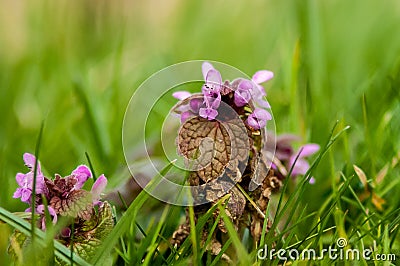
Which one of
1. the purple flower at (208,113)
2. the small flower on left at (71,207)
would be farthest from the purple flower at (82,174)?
the purple flower at (208,113)

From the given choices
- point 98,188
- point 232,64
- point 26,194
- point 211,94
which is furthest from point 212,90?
point 232,64

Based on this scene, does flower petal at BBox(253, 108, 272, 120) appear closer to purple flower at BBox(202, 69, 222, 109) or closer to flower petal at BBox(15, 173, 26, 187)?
purple flower at BBox(202, 69, 222, 109)

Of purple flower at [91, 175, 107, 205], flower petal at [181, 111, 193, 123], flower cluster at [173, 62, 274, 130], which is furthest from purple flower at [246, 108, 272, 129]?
purple flower at [91, 175, 107, 205]

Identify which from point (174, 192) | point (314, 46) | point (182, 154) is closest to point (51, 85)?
point (314, 46)

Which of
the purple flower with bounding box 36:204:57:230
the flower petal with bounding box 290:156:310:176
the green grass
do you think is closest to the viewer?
the purple flower with bounding box 36:204:57:230

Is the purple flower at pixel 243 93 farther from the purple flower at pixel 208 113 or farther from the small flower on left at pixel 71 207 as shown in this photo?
the small flower on left at pixel 71 207

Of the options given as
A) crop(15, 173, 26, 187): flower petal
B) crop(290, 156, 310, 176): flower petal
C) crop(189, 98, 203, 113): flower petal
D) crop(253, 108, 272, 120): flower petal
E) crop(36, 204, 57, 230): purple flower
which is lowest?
crop(36, 204, 57, 230): purple flower

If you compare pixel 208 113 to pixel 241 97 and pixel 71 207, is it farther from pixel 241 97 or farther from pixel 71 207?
pixel 71 207
